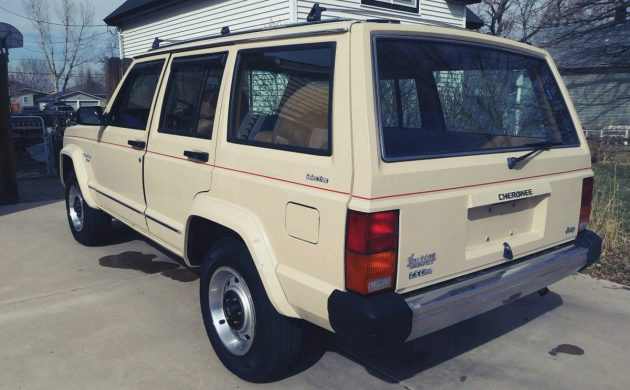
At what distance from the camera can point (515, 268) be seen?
2953 mm

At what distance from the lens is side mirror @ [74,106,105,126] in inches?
188

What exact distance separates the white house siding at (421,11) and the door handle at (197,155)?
8.43 meters

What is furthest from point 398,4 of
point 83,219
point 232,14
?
point 83,219

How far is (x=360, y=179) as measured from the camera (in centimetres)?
232

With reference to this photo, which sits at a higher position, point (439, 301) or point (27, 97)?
point (27, 97)

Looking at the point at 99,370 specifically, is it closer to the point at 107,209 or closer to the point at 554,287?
the point at 107,209

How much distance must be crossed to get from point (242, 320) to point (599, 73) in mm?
25380

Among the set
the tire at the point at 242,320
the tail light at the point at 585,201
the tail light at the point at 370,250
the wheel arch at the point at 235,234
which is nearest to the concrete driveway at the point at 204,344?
the tire at the point at 242,320

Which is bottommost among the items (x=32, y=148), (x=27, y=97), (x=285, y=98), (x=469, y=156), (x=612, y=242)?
(x=612, y=242)

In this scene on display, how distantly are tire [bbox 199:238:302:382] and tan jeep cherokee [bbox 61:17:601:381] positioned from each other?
1 cm

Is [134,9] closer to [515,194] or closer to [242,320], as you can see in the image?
[242,320]

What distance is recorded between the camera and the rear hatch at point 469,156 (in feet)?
8.07

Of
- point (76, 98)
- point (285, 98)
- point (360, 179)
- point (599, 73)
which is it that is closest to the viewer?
point (360, 179)

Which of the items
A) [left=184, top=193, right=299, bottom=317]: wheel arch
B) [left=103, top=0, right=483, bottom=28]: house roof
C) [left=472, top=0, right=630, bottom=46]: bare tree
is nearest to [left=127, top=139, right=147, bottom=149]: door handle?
[left=184, top=193, right=299, bottom=317]: wheel arch
